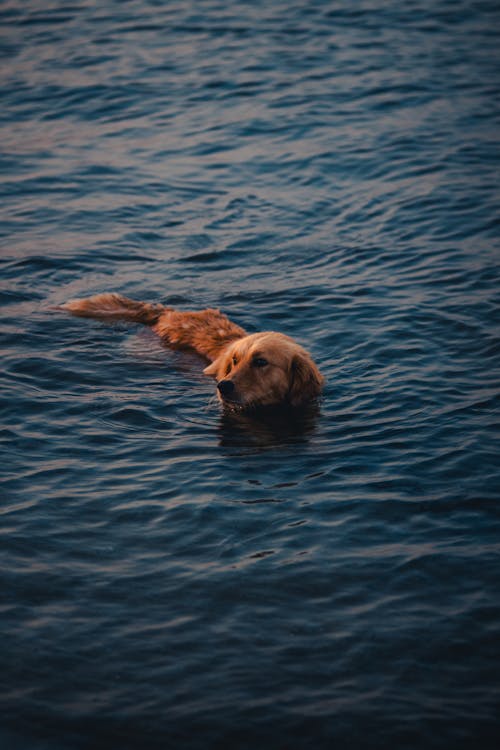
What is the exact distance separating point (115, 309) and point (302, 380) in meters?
2.59

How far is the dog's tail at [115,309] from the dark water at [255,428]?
17cm

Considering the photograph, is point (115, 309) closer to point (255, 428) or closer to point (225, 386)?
point (225, 386)

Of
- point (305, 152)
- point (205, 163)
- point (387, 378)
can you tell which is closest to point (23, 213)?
point (205, 163)

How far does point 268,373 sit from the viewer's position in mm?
7992

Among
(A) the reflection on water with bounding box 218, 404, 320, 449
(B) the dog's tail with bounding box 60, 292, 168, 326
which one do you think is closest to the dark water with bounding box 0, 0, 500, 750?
(A) the reflection on water with bounding box 218, 404, 320, 449

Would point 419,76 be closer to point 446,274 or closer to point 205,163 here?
point 205,163

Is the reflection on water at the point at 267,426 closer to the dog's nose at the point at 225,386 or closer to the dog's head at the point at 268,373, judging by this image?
the dog's head at the point at 268,373

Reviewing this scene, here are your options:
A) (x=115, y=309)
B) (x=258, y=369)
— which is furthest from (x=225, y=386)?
(x=115, y=309)

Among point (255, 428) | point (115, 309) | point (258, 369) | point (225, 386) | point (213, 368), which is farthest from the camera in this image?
point (115, 309)

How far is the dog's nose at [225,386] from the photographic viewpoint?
7.69 metres

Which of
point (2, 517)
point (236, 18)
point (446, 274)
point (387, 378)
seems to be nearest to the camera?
point (2, 517)

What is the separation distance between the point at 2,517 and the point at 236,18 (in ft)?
62.3

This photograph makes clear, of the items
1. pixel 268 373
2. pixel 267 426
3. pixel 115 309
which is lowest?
pixel 267 426

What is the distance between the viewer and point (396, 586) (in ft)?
17.8
